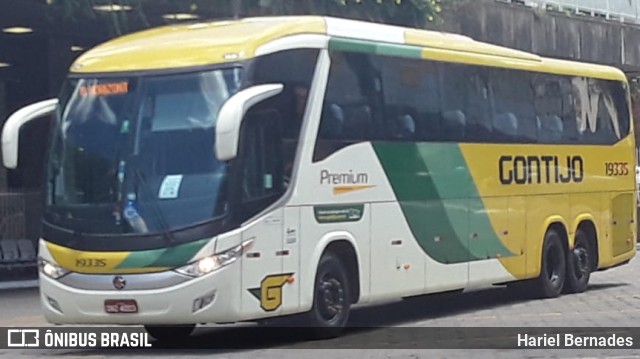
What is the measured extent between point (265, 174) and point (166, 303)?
70.0 inches

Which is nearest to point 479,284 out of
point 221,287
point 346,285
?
point 346,285

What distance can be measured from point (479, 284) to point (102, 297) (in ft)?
21.8

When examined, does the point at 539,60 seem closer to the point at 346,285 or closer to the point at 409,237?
the point at 409,237

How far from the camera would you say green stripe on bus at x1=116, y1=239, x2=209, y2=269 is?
14062 millimetres

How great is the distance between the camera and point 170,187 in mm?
14289

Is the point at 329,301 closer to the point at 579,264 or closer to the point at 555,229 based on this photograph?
the point at 555,229

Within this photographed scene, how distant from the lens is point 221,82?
14547 mm

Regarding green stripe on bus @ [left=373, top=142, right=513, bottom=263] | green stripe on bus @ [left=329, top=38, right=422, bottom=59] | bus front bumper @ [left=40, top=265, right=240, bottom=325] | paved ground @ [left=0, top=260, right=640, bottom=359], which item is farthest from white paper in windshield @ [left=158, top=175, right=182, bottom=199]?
green stripe on bus @ [left=373, top=142, right=513, bottom=263]

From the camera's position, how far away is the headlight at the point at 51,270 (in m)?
14.6

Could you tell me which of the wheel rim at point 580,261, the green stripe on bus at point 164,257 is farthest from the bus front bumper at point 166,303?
the wheel rim at point 580,261

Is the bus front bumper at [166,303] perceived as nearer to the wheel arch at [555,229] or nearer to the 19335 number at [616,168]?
the wheel arch at [555,229]

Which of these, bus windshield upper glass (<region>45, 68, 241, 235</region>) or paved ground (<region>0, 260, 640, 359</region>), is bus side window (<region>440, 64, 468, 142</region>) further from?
bus windshield upper glass (<region>45, 68, 241, 235</region>)

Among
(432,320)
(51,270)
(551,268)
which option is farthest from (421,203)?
(51,270)

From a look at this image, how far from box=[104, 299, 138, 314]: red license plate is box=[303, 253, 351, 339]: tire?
2184mm
